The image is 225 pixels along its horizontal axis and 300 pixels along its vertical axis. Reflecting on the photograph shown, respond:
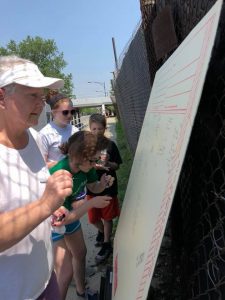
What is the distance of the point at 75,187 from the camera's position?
113 inches

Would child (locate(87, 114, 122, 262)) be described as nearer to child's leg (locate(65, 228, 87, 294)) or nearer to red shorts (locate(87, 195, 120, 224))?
red shorts (locate(87, 195, 120, 224))

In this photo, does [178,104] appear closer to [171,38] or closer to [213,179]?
[213,179]

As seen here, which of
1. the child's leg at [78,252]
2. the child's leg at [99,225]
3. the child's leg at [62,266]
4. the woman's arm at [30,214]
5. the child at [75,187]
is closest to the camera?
the woman's arm at [30,214]

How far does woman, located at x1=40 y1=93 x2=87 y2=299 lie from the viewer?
3.03 metres

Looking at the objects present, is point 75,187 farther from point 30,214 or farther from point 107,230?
point 107,230

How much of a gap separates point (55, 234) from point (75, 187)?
42cm

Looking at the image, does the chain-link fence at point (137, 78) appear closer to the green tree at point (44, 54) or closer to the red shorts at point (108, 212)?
the red shorts at point (108, 212)

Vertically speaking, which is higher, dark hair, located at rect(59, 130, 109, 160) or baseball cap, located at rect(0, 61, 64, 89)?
baseball cap, located at rect(0, 61, 64, 89)

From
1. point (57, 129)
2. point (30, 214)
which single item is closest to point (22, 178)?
point (30, 214)

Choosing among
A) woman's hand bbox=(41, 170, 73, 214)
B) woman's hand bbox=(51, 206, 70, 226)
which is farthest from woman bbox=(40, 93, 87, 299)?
woman's hand bbox=(41, 170, 73, 214)

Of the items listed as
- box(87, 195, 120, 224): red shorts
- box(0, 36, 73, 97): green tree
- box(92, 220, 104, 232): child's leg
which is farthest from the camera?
box(0, 36, 73, 97): green tree

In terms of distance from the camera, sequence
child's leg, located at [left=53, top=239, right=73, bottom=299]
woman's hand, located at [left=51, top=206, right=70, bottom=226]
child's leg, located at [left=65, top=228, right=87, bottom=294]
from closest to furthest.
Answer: woman's hand, located at [left=51, top=206, right=70, bottom=226] < child's leg, located at [left=53, top=239, right=73, bottom=299] < child's leg, located at [left=65, top=228, right=87, bottom=294]

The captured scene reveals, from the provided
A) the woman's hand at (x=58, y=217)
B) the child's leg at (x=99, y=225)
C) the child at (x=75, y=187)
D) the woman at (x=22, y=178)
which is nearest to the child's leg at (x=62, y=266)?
the child at (x=75, y=187)

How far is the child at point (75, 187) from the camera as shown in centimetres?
245
